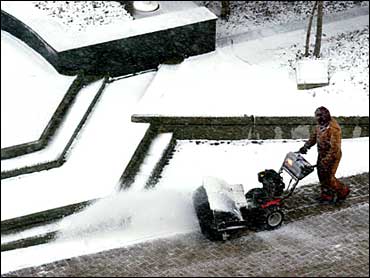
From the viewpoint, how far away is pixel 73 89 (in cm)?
1241

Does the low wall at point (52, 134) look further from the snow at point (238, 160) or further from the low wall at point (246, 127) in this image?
the snow at point (238, 160)

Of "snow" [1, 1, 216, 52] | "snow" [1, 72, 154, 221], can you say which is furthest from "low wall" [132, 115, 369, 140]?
"snow" [1, 1, 216, 52]

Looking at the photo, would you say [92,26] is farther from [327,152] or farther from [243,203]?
[327,152]

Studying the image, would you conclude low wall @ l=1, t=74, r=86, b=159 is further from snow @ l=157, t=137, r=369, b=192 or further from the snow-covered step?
snow @ l=157, t=137, r=369, b=192

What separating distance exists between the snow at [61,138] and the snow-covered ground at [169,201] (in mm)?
1092

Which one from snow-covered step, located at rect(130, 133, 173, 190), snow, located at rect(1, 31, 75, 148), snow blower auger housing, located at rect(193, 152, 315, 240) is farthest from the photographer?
snow, located at rect(1, 31, 75, 148)

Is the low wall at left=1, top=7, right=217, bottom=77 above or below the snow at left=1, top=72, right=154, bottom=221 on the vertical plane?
above

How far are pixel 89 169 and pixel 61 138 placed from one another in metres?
0.76

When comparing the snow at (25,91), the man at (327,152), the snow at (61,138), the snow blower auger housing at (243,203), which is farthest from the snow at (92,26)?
the man at (327,152)

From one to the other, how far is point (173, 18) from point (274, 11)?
2738 millimetres

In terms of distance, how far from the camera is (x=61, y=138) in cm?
1137

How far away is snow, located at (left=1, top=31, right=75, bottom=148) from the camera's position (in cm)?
1123

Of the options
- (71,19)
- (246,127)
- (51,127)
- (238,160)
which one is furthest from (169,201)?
(71,19)

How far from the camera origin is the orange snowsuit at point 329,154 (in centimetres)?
1026
